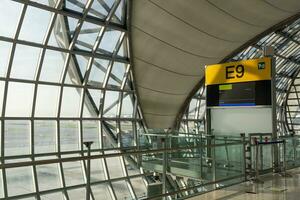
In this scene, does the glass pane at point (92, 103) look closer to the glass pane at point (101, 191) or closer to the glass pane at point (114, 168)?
the glass pane at point (114, 168)

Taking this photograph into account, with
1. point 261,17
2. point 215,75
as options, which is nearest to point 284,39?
point 261,17

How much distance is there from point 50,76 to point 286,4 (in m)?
15.1

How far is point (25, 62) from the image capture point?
50.7ft

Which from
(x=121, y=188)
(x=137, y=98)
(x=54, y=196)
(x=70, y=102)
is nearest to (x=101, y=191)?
(x=121, y=188)

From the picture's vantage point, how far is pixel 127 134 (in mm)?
21422

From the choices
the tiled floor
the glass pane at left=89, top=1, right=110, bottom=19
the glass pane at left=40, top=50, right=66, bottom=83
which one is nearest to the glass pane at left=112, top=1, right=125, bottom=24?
the glass pane at left=89, top=1, right=110, bottom=19

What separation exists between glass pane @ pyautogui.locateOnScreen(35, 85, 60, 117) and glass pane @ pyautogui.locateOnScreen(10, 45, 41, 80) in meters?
0.93

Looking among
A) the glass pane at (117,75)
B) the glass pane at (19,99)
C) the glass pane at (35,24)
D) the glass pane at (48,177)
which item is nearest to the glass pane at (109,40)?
the glass pane at (117,75)

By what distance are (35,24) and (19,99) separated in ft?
11.4

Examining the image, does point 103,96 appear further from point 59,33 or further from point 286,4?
point 286,4

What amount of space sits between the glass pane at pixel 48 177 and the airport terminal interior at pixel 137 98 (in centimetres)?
6

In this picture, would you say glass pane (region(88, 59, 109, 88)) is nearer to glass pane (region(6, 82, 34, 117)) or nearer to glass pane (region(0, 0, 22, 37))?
glass pane (region(6, 82, 34, 117))

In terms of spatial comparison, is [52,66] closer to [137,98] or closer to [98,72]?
[98,72]

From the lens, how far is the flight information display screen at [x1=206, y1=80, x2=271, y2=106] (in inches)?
397
